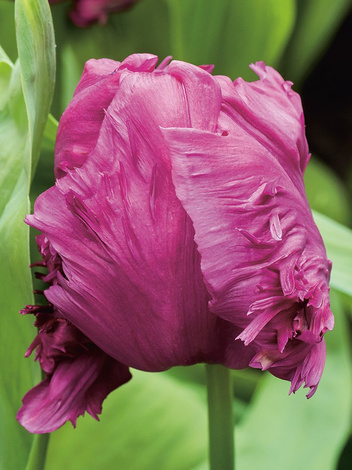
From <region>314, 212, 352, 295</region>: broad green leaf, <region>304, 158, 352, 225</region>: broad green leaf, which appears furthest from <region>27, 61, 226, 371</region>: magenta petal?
<region>304, 158, 352, 225</region>: broad green leaf

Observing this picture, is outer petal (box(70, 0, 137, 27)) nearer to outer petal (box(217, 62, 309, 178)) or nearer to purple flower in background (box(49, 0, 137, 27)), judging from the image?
purple flower in background (box(49, 0, 137, 27))

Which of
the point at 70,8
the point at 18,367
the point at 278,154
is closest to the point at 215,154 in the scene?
the point at 278,154

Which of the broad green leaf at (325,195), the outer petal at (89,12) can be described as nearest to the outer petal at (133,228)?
the outer petal at (89,12)

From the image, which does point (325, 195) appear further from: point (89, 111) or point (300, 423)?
point (89, 111)

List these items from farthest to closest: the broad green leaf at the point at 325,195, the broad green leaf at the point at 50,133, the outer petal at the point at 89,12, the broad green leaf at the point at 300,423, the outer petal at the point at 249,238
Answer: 1. the broad green leaf at the point at 325,195
2. the outer petal at the point at 89,12
3. the broad green leaf at the point at 300,423
4. the broad green leaf at the point at 50,133
5. the outer petal at the point at 249,238

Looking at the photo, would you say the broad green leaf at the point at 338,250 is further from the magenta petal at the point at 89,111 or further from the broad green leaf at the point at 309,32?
the broad green leaf at the point at 309,32

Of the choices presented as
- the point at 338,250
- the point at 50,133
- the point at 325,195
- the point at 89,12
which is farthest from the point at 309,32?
the point at 50,133

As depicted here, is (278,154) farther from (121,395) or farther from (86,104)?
(121,395)
